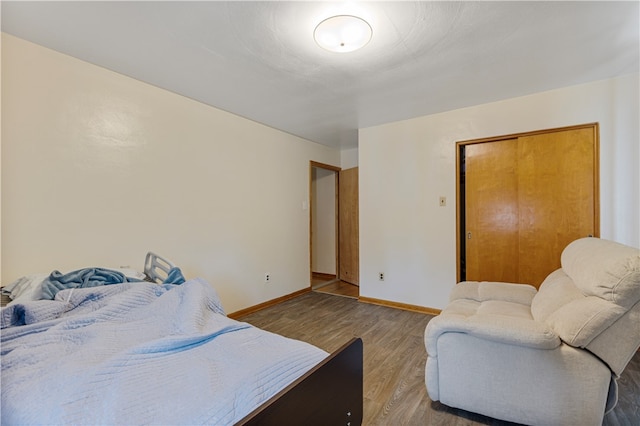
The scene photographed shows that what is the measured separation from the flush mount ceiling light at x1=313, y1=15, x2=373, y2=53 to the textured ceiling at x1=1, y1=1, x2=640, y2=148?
45 millimetres

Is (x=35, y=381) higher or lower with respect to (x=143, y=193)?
lower

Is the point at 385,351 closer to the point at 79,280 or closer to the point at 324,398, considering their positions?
the point at 324,398

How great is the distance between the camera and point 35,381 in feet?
3.03

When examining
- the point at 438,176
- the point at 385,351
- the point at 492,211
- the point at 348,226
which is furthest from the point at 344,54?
the point at 348,226

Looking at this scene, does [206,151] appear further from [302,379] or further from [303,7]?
[302,379]

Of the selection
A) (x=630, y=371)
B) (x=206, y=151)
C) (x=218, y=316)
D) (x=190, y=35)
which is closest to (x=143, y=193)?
(x=206, y=151)

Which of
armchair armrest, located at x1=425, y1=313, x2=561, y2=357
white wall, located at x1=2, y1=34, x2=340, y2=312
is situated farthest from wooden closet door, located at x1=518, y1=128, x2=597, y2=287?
white wall, located at x1=2, y1=34, x2=340, y2=312

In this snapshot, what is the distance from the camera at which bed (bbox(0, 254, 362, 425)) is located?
81 centimetres

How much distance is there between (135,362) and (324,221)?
457 centimetres

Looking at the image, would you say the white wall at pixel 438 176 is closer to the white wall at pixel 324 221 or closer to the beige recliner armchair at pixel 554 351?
the beige recliner armchair at pixel 554 351

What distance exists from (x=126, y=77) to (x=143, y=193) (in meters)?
0.99

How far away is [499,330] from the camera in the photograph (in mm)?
1507

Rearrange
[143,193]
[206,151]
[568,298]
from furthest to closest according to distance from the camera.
→ [206,151]
[143,193]
[568,298]

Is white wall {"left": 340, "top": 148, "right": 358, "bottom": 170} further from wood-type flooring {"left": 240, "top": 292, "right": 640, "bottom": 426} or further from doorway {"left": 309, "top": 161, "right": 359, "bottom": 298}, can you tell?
wood-type flooring {"left": 240, "top": 292, "right": 640, "bottom": 426}
